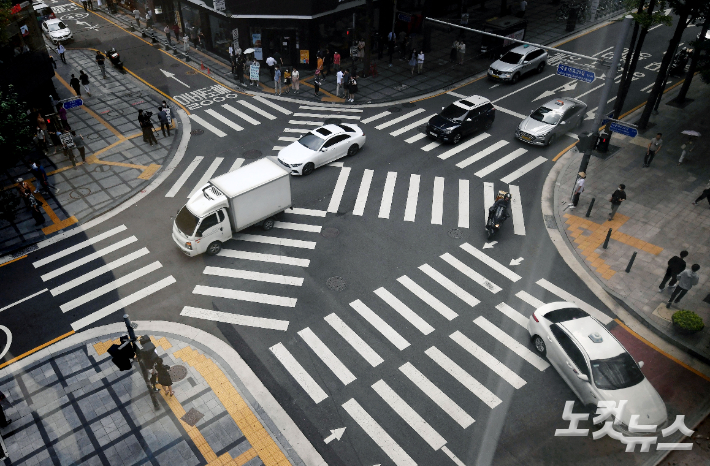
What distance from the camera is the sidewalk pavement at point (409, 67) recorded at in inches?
1361

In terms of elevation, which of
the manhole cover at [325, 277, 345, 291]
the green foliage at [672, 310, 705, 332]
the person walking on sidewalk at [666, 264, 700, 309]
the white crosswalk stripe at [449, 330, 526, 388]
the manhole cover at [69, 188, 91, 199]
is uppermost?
the person walking on sidewalk at [666, 264, 700, 309]

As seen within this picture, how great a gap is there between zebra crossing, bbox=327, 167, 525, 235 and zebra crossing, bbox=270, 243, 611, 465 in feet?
12.7

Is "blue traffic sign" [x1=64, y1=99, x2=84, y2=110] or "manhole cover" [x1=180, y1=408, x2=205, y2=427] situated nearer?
"manhole cover" [x1=180, y1=408, x2=205, y2=427]

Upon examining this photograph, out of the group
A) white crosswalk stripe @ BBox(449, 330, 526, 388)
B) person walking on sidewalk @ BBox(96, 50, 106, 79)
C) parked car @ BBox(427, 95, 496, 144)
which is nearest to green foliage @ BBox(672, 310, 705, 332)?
white crosswalk stripe @ BBox(449, 330, 526, 388)

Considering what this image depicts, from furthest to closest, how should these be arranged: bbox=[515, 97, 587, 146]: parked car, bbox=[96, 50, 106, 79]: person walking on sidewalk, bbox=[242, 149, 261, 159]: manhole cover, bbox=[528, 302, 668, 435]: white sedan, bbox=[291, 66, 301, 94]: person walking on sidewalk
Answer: bbox=[96, 50, 106, 79]: person walking on sidewalk
bbox=[291, 66, 301, 94]: person walking on sidewalk
bbox=[515, 97, 587, 146]: parked car
bbox=[242, 149, 261, 159]: manhole cover
bbox=[528, 302, 668, 435]: white sedan

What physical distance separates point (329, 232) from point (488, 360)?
8.79m

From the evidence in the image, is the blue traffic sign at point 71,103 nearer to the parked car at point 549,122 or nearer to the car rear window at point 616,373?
the parked car at point 549,122

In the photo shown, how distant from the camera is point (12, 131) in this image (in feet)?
67.2

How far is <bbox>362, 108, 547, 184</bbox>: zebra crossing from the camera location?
26.7 metres

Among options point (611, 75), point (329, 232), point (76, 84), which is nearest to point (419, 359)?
point (329, 232)

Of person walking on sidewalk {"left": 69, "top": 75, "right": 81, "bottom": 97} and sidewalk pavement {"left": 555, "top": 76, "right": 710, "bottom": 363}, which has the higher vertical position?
person walking on sidewalk {"left": 69, "top": 75, "right": 81, "bottom": 97}

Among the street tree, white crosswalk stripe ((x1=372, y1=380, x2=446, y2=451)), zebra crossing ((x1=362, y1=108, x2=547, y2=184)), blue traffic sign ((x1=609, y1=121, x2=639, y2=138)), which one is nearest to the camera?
white crosswalk stripe ((x1=372, y1=380, x2=446, y2=451))

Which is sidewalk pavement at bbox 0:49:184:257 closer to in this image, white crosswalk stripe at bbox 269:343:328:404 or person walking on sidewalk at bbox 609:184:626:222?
white crosswalk stripe at bbox 269:343:328:404

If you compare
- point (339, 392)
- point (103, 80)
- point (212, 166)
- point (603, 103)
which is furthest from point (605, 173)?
point (103, 80)
